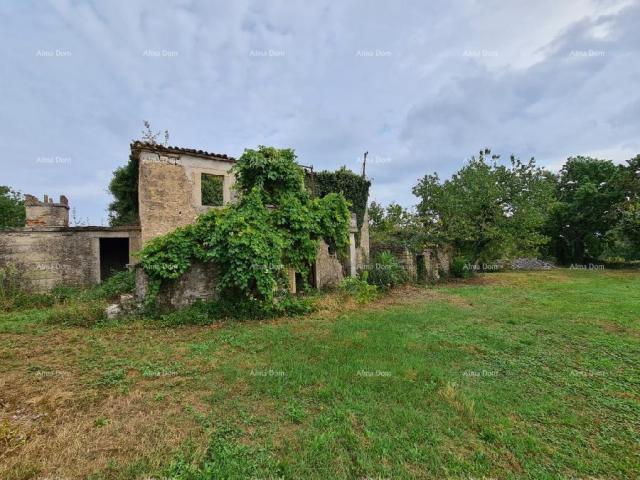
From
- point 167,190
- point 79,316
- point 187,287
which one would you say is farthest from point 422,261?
point 79,316

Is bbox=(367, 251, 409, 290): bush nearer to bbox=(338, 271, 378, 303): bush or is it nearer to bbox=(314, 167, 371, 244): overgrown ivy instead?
bbox=(338, 271, 378, 303): bush

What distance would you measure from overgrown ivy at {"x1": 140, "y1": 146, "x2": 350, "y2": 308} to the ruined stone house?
68.8 inches

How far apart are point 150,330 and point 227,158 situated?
307 inches

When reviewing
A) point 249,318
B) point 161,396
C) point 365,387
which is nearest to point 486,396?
point 365,387

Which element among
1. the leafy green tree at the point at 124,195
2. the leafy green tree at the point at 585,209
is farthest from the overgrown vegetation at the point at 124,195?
the leafy green tree at the point at 585,209

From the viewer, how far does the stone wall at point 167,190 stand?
10.3 m

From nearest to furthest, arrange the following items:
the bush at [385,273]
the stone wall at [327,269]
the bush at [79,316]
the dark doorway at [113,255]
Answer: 1. the bush at [79,316]
2. the stone wall at [327,269]
3. the bush at [385,273]
4. the dark doorway at [113,255]

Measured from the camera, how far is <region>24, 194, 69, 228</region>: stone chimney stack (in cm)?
1064

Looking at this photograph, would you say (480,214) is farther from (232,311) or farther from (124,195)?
(124,195)

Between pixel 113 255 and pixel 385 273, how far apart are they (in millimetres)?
13971

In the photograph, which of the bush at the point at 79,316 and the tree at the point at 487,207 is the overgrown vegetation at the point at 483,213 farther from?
the bush at the point at 79,316

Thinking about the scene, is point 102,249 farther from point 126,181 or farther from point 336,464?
point 336,464

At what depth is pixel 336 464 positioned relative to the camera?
101 inches

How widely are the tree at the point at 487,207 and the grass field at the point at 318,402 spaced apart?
10.3 meters
